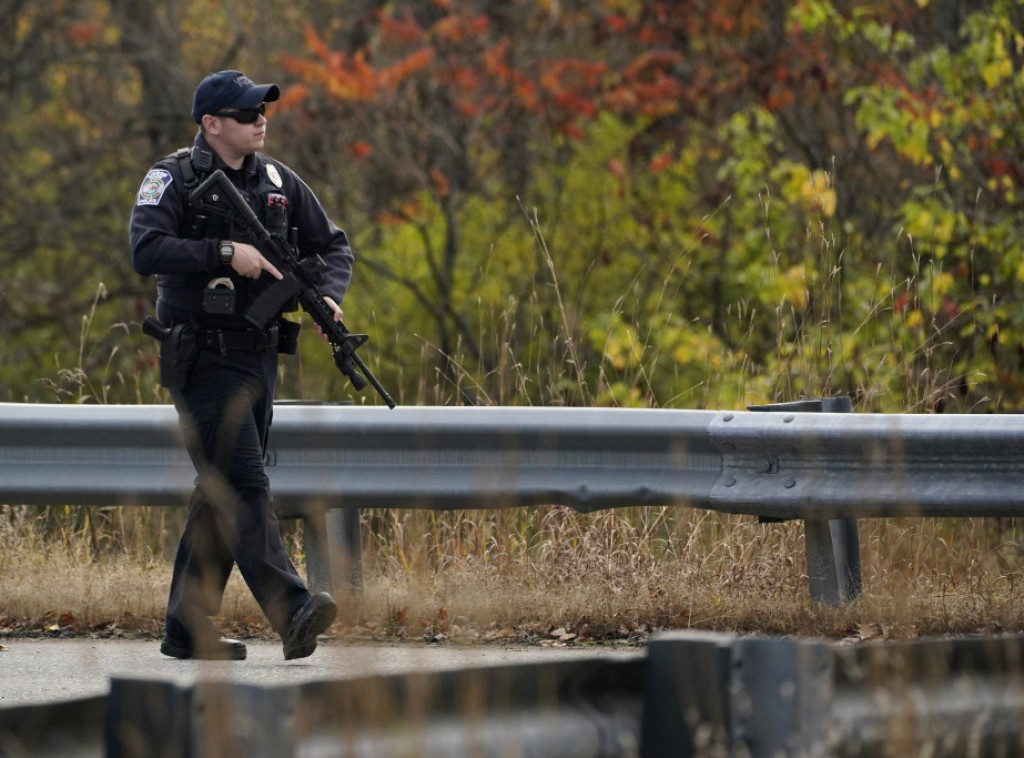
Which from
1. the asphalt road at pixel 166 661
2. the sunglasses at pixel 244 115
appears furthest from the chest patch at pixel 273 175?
the asphalt road at pixel 166 661

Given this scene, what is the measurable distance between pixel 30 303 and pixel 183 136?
2215 mm

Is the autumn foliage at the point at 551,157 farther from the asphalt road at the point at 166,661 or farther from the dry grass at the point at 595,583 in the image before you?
the asphalt road at the point at 166,661

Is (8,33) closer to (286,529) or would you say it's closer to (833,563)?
(286,529)

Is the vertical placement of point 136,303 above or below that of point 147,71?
below

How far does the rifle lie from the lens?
18.2 feet

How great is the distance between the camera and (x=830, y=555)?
5.80 meters

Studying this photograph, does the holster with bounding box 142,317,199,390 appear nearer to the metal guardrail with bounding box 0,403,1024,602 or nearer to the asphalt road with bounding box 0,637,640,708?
the metal guardrail with bounding box 0,403,1024,602

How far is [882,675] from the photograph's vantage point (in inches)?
115

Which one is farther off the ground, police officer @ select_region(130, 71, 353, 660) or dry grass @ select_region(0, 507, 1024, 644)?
police officer @ select_region(130, 71, 353, 660)

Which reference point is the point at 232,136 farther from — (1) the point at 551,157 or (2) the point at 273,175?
(1) the point at 551,157

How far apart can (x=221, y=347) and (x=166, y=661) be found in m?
1.01

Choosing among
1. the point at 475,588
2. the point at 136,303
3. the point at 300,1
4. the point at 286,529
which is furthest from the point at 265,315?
the point at 300,1

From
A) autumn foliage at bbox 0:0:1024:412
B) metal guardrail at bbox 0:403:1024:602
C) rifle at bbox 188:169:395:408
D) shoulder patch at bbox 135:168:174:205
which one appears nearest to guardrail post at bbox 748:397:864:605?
metal guardrail at bbox 0:403:1024:602

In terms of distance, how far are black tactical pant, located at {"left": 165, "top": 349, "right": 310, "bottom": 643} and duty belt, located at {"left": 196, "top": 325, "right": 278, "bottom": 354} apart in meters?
0.03
